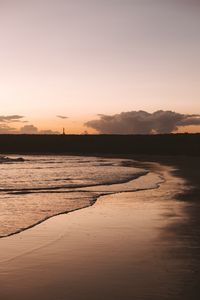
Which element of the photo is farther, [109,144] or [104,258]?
[109,144]

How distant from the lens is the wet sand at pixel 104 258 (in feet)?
24.8

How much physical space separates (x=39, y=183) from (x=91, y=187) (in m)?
3.71

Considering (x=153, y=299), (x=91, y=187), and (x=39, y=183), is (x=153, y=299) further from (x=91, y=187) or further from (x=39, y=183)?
(x=39, y=183)

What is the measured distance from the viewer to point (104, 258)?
9641 mm

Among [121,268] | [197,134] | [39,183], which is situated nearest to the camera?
[121,268]

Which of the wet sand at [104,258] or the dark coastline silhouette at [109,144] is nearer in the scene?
the wet sand at [104,258]

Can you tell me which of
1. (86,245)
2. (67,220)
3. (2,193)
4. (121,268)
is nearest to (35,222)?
(67,220)

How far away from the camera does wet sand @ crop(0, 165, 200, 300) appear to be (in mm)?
7551

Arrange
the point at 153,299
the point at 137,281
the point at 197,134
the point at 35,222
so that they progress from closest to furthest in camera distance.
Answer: the point at 153,299 < the point at 137,281 < the point at 35,222 < the point at 197,134

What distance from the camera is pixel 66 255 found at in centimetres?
994

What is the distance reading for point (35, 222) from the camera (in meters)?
14.2

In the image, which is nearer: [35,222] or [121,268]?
[121,268]

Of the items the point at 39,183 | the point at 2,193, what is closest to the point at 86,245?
the point at 2,193

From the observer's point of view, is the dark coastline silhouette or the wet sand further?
the dark coastline silhouette
